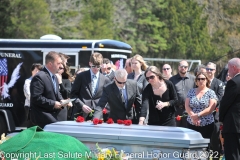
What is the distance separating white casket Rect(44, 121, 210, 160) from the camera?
7.57 m

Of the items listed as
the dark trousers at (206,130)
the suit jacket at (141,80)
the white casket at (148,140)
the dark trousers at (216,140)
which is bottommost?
the dark trousers at (216,140)

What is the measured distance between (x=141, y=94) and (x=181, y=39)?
2896 centimetres

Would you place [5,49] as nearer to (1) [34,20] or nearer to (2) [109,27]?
(1) [34,20]

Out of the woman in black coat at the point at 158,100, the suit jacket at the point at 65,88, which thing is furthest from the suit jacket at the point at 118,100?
the suit jacket at the point at 65,88

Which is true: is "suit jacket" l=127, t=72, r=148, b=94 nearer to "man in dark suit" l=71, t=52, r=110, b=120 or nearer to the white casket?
"man in dark suit" l=71, t=52, r=110, b=120

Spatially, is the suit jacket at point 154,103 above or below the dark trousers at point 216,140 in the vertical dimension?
above

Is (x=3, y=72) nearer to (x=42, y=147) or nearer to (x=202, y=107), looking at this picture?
(x=202, y=107)

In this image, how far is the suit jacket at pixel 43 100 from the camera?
974cm

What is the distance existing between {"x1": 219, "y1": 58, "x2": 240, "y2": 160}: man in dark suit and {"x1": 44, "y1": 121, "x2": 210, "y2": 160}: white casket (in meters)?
1.96

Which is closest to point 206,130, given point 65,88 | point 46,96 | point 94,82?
point 94,82

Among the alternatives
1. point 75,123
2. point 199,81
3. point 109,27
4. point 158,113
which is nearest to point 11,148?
point 75,123

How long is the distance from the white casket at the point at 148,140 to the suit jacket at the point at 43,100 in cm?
155

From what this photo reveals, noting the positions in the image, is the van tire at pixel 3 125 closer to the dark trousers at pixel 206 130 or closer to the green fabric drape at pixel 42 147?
the dark trousers at pixel 206 130

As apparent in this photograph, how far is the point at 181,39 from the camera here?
129 feet
